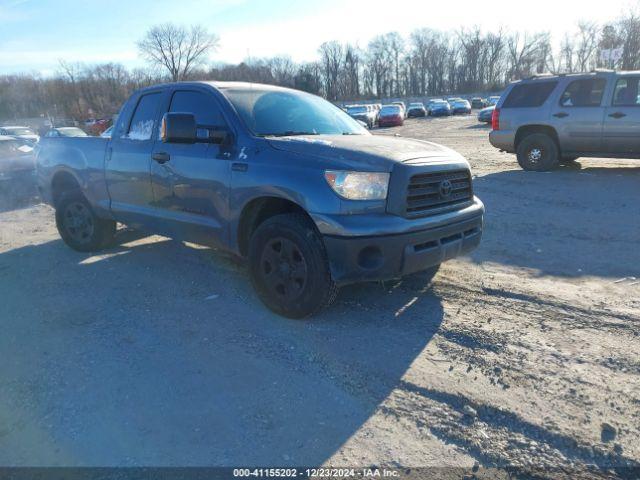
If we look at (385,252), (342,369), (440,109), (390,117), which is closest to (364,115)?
(390,117)

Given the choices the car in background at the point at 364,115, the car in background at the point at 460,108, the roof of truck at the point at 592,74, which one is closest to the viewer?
the roof of truck at the point at 592,74

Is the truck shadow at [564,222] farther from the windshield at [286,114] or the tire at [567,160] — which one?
the windshield at [286,114]

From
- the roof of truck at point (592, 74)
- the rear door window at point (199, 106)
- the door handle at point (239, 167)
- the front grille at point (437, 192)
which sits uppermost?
the roof of truck at point (592, 74)

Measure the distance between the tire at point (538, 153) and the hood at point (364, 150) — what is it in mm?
7092

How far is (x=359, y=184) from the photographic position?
137 inches

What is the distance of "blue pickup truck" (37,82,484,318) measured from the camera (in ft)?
11.4

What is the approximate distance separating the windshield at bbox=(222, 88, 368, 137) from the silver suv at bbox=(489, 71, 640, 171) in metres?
6.60

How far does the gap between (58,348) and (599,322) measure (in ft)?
13.4

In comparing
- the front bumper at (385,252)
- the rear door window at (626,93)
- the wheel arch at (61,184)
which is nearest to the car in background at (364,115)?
the rear door window at (626,93)

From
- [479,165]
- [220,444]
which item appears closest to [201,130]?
[220,444]

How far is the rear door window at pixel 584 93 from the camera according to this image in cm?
953

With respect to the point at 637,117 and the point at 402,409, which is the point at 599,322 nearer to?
the point at 402,409

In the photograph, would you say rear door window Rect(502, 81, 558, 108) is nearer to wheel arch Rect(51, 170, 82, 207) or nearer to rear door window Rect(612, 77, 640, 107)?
rear door window Rect(612, 77, 640, 107)

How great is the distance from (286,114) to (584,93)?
784 cm
